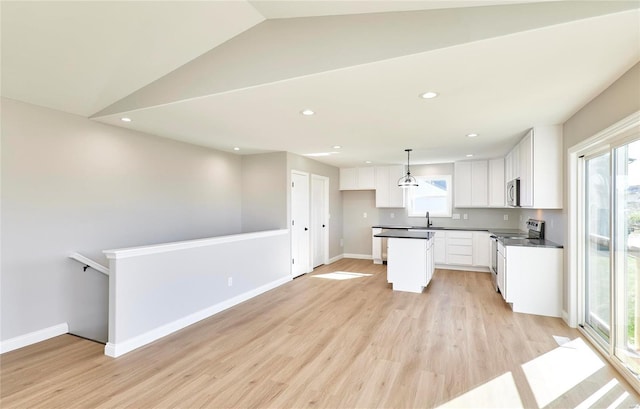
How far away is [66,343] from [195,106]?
2741 mm

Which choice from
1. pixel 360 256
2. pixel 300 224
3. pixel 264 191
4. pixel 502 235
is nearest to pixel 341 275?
pixel 300 224

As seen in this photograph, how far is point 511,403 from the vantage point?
82.0 inches

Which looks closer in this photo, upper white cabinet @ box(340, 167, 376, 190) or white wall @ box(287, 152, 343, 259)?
white wall @ box(287, 152, 343, 259)

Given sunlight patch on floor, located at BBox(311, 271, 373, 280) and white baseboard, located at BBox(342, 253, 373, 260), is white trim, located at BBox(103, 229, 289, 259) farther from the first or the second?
white baseboard, located at BBox(342, 253, 373, 260)

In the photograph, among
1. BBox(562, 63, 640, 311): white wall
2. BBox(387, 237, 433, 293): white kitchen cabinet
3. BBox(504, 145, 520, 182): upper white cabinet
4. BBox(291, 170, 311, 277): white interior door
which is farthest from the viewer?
BBox(291, 170, 311, 277): white interior door

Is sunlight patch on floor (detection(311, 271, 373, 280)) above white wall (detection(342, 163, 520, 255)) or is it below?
below

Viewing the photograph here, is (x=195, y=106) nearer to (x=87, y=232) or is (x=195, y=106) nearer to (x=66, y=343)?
(x=87, y=232)

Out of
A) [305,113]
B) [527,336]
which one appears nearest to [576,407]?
[527,336]

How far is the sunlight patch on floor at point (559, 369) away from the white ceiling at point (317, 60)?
7.65 feet

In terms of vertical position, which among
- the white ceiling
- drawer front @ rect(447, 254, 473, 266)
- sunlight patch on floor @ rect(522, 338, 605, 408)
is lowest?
sunlight patch on floor @ rect(522, 338, 605, 408)

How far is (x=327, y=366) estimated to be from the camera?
2.60 m

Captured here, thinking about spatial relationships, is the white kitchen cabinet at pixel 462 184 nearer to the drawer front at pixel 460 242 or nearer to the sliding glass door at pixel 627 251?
the drawer front at pixel 460 242

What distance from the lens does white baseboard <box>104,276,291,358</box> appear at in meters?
2.83

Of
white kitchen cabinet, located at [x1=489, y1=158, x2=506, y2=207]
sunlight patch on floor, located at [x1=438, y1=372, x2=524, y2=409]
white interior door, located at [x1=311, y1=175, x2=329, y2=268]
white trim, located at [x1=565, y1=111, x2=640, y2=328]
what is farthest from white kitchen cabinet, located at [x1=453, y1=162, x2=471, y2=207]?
sunlight patch on floor, located at [x1=438, y1=372, x2=524, y2=409]
